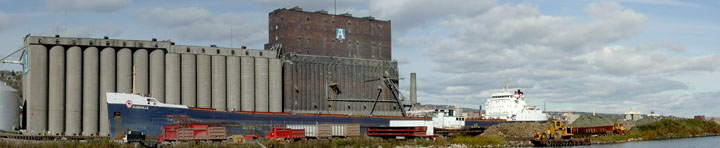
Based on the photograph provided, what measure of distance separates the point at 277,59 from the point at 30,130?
85.7 ft

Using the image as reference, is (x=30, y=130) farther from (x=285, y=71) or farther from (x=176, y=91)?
(x=285, y=71)

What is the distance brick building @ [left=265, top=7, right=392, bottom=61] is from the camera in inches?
3083

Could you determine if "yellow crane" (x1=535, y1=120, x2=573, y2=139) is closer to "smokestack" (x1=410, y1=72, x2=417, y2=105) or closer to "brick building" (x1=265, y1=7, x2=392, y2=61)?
"smokestack" (x1=410, y1=72, x2=417, y2=105)

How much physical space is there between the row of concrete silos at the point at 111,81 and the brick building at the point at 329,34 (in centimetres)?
658

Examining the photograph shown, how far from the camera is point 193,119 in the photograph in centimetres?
6234

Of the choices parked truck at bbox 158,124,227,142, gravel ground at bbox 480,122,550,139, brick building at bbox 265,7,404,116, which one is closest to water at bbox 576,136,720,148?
gravel ground at bbox 480,122,550,139

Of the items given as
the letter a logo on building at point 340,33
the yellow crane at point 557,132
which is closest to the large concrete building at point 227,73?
the letter a logo on building at point 340,33

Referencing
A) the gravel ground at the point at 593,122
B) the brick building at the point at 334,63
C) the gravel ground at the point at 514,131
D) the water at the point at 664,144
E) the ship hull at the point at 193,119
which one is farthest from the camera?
the gravel ground at the point at 593,122

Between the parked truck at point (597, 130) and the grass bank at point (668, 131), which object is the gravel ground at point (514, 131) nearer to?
the parked truck at point (597, 130)

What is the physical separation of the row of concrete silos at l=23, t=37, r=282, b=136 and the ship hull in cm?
348

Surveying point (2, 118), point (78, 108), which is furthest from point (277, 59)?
point (2, 118)

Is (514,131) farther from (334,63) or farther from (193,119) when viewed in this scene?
(193,119)

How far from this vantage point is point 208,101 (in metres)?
70.9

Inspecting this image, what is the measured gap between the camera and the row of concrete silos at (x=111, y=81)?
62.8 m
